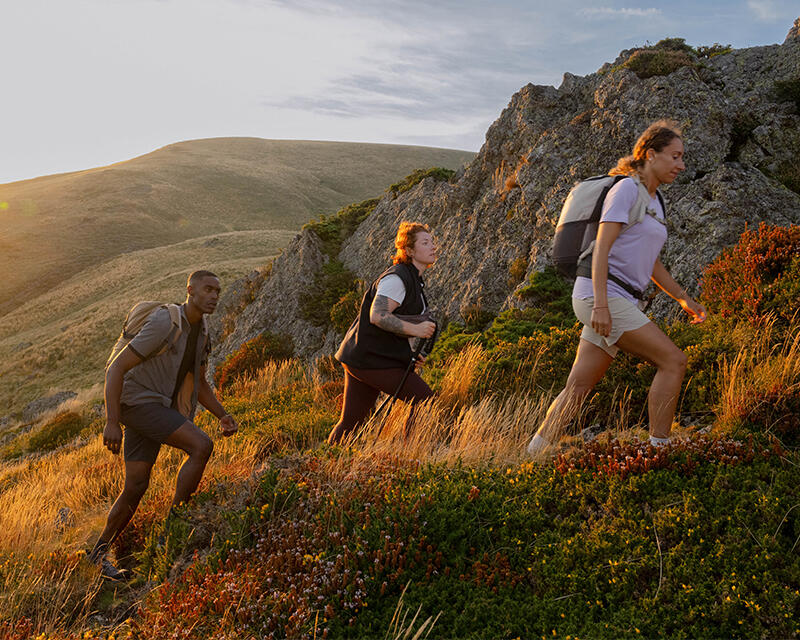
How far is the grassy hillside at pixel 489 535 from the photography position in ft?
9.60

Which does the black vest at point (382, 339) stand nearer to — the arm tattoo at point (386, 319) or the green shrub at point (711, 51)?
the arm tattoo at point (386, 319)

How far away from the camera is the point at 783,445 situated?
13.3 feet

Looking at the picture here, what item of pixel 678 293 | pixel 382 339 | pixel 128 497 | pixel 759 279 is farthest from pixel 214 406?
pixel 759 279

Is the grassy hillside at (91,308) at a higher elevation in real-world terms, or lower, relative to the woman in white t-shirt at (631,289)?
lower

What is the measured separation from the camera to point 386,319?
4598 mm

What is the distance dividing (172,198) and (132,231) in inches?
633

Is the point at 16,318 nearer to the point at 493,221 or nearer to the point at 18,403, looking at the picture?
the point at 18,403

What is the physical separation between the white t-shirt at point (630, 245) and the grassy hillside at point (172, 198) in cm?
5489

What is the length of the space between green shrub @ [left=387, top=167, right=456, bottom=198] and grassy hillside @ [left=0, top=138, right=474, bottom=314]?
4347 cm

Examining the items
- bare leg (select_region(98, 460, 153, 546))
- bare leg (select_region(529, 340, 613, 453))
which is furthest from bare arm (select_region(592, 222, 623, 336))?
bare leg (select_region(98, 460, 153, 546))

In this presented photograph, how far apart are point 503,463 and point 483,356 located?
3.35 m

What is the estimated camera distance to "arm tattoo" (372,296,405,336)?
4.58 m

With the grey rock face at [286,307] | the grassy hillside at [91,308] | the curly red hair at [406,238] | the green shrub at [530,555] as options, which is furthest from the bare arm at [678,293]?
the grassy hillside at [91,308]

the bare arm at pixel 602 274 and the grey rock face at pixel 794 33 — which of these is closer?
the bare arm at pixel 602 274
